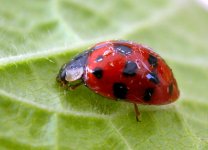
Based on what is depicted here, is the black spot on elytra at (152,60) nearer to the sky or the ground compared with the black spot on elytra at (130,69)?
nearer to the sky

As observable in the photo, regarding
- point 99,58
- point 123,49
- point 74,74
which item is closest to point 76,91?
point 74,74

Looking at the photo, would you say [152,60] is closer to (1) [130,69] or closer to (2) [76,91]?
(1) [130,69]

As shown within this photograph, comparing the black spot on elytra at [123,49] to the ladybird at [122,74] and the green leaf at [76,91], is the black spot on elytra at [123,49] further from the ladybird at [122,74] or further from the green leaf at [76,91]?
the green leaf at [76,91]

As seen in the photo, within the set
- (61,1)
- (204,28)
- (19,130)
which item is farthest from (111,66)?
(204,28)

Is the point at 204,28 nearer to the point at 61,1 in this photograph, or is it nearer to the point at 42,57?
the point at 61,1

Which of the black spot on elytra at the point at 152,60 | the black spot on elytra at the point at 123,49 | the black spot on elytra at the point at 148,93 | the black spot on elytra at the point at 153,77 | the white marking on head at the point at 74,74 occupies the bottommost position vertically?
the black spot on elytra at the point at 148,93

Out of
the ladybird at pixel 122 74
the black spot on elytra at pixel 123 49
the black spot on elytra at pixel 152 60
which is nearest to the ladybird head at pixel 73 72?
the ladybird at pixel 122 74
